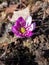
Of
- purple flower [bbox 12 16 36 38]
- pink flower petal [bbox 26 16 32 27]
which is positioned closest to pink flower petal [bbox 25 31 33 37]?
purple flower [bbox 12 16 36 38]

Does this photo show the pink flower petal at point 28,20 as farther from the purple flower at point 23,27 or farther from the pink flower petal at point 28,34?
the pink flower petal at point 28,34

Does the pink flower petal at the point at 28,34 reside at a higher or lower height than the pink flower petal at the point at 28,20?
lower

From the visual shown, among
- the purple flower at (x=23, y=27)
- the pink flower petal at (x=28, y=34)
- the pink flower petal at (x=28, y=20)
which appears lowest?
the pink flower petal at (x=28, y=34)

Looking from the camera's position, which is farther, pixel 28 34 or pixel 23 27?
pixel 23 27

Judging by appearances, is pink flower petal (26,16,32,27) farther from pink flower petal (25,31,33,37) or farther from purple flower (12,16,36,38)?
pink flower petal (25,31,33,37)

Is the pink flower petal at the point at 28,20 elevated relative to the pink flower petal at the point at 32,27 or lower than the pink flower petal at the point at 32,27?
elevated

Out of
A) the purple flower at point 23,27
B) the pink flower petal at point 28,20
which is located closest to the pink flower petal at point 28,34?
the purple flower at point 23,27

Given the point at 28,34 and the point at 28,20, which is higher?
the point at 28,20

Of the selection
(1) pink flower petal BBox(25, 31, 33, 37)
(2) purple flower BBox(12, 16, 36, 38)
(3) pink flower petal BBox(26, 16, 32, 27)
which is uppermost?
(3) pink flower petal BBox(26, 16, 32, 27)
